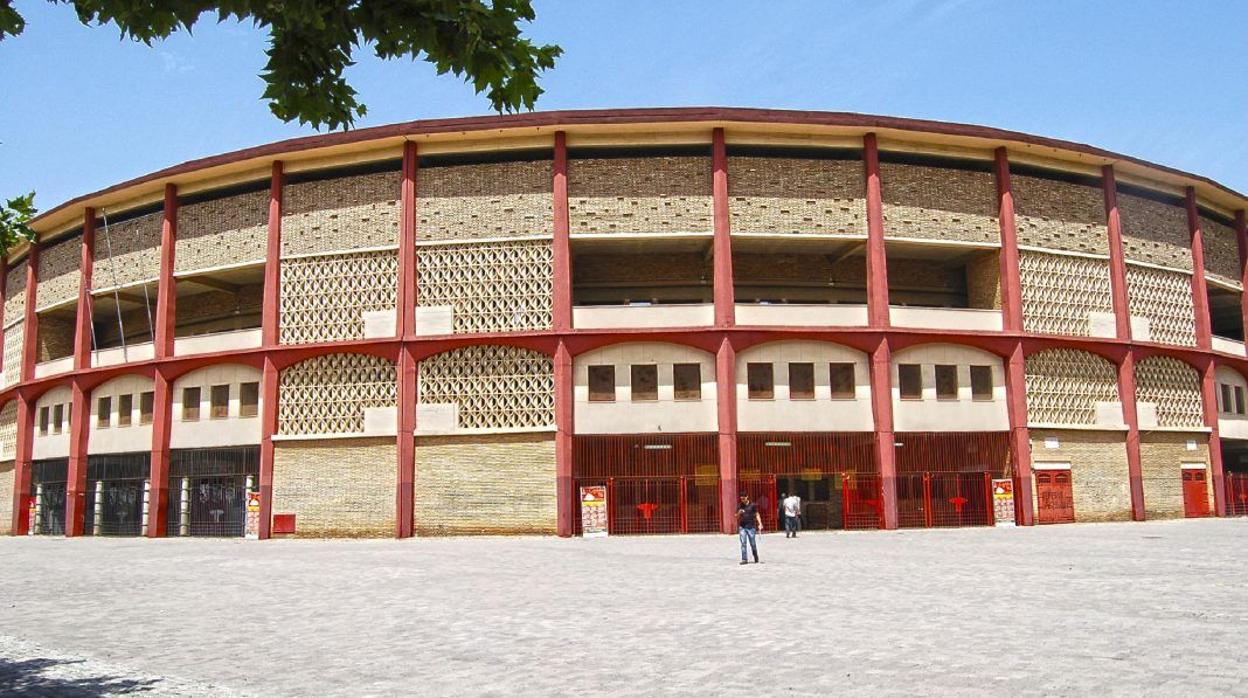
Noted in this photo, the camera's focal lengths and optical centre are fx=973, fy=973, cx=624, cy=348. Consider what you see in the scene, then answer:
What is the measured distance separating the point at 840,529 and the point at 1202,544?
1259 centimetres

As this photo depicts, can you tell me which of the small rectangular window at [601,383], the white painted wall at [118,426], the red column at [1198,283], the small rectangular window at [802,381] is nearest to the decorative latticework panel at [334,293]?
the small rectangular window at [601,383]

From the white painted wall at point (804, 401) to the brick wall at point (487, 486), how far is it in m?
6.48

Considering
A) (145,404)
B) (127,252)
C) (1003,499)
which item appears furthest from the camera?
(127,252)

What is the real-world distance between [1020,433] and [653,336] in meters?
12.7

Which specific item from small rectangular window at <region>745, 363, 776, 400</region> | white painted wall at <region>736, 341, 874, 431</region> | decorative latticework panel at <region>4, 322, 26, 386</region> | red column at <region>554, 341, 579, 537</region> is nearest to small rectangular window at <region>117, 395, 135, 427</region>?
decorative latticework panel at <region>4, 322, 26, 386</region>

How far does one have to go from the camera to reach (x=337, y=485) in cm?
3164

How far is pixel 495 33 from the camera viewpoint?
436 centimetres

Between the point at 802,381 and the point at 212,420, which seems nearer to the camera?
the point at 802,381

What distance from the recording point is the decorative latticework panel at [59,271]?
1513 inches

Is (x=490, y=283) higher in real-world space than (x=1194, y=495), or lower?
higher

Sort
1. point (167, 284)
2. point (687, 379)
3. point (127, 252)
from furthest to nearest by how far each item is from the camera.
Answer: point (127, 252) → point (167, 284) → point (687, 379)

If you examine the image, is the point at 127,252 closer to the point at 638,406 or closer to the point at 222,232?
the point at 222,232

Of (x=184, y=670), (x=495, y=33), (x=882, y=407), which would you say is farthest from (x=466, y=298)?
(x=495, y=33)

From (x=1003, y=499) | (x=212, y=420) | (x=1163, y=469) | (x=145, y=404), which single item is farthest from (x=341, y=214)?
(x=1163, y=469)
